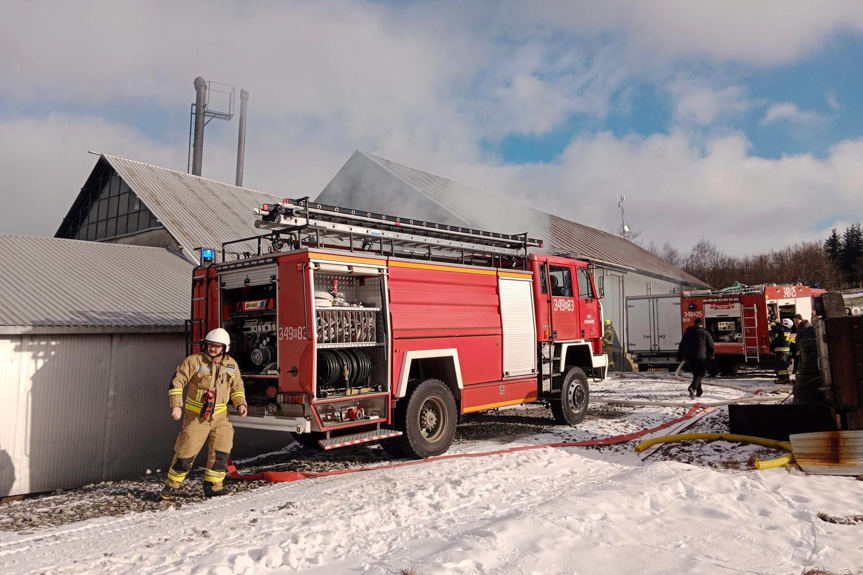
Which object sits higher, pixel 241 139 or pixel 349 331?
pixel 241 139

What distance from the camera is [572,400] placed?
33.0ft

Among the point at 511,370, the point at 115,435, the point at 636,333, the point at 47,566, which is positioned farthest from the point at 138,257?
the point at 636,333

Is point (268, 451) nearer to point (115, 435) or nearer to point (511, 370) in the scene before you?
point (115, 435)

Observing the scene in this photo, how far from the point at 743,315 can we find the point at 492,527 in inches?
655

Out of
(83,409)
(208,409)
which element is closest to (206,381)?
A: (208,409)

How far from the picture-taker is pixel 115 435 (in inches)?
336

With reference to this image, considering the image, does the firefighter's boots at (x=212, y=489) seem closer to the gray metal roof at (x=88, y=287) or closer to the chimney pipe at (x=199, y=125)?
the gray metal roof at (x=88, y=287)

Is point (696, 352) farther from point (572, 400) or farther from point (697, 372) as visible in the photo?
point (572, 400)

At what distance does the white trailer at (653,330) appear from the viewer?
68.0 feet

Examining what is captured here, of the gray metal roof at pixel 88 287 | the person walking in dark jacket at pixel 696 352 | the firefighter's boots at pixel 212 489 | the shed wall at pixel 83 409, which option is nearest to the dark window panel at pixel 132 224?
the gray metal roof at pixel 88 287

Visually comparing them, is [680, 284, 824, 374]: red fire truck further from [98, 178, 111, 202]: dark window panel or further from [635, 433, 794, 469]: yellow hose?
[98, 178, 111, 202]: dark window panel

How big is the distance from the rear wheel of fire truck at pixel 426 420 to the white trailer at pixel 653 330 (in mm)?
14845

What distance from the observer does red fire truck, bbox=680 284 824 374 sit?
18.2m

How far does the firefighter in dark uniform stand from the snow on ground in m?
11.3
